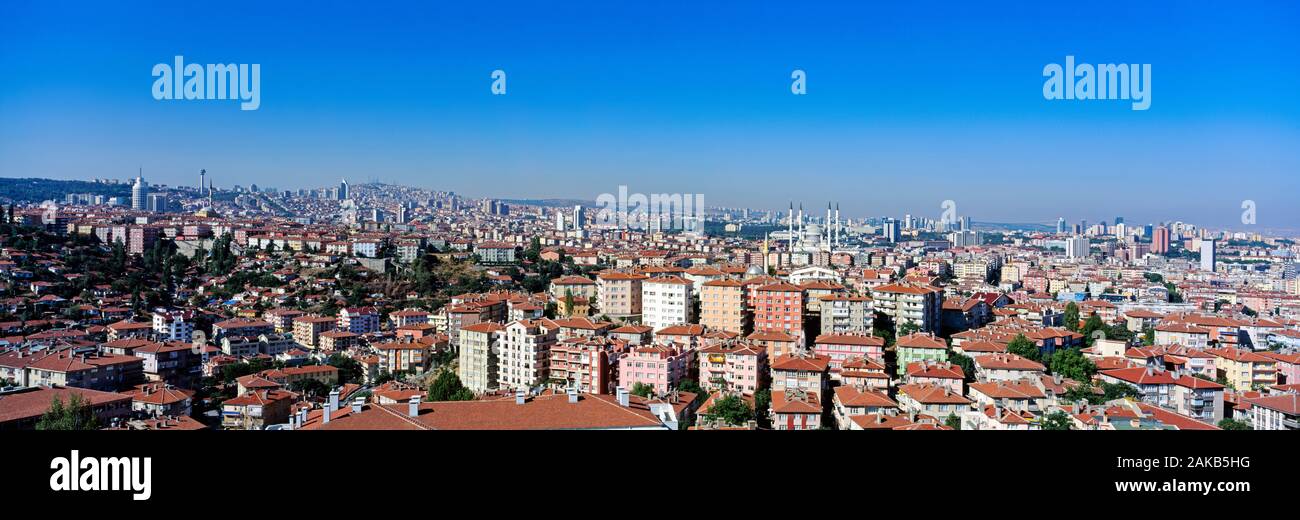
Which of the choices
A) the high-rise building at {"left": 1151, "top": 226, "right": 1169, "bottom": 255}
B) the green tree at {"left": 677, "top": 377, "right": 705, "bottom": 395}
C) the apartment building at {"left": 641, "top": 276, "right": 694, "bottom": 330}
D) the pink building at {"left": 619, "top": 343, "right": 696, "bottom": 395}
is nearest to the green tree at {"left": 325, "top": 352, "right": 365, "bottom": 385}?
the apartment building at {"left": 641, "top": 276, "right": 694, "bottom": 330}

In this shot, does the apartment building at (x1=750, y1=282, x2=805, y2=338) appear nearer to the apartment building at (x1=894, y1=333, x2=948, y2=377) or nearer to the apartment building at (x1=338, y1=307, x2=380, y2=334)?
the apartment building at (x1=894, y1=333, x2=948, y2=377)

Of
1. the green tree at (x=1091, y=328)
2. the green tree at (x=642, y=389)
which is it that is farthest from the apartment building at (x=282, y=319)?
the green tree at (x=1091, y=328)

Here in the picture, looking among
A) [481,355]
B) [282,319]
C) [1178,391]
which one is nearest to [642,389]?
[481,355]
